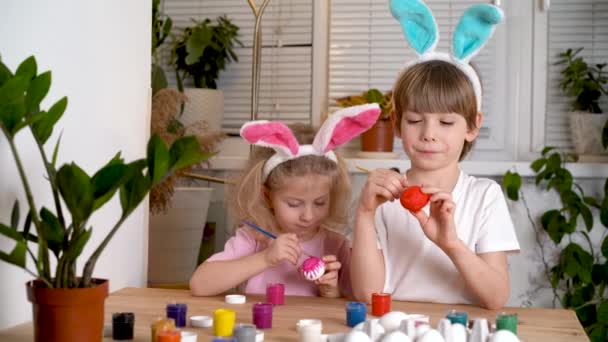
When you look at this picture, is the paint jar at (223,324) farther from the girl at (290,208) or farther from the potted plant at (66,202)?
the girl at (290,208)

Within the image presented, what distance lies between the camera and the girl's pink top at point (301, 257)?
1649 mm

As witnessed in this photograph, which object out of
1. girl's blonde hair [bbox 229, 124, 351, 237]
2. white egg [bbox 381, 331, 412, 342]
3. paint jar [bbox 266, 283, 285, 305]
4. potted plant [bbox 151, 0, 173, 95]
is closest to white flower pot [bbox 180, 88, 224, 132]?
potted plant [bbox 151, 0, 173, 95]

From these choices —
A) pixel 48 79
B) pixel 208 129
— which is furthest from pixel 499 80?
pixel 48 79

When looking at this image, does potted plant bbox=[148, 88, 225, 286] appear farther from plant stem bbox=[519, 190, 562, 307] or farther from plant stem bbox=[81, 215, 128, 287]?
plant stem bbox=[81, 215, 128, 287]

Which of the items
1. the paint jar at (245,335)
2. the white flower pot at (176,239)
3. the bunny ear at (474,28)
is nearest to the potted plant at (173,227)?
the white flower pot at (176,239)

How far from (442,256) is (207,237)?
5.05 feet

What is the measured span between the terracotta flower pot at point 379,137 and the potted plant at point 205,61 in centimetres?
62

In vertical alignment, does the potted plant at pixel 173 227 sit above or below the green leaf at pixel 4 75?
below

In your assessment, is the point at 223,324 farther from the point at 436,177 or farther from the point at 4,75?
the point at 436,177

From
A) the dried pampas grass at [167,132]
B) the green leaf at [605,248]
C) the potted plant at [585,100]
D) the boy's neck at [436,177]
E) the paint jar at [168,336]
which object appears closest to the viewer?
the paint jar at [168,336]

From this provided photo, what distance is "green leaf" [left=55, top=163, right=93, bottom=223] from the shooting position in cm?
77

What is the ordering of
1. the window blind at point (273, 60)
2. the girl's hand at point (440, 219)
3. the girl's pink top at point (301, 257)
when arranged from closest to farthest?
the girl's hand at point (440, 219) < the girl's pink top at point (301, 257) < the window blind at point (273, 60)

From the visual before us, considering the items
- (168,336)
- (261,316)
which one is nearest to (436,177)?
(261,316)

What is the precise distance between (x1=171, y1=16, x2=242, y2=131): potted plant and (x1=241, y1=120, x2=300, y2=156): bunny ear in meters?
1.36
